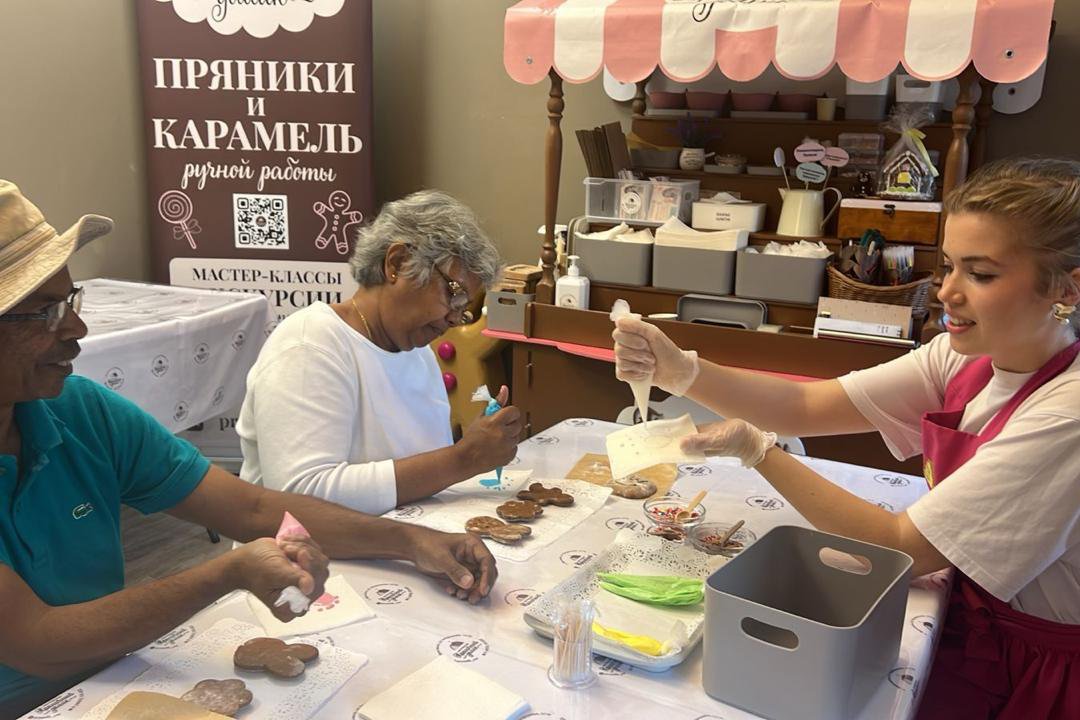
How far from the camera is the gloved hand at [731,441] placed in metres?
1.58

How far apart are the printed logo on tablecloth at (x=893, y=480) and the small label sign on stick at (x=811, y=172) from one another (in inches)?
50.9

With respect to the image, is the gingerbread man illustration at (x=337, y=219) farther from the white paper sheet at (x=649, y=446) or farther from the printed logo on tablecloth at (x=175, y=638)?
the printed logo on tablecloth at (x=175, y=638)

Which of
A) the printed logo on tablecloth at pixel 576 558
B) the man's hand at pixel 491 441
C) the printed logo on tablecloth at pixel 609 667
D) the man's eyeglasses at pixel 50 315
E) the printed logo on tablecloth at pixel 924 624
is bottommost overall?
the printed logo on tablecloth at pixel 924 624

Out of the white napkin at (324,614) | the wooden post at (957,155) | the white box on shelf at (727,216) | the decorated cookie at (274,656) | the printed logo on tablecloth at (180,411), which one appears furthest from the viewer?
the printed logo on tablecloth at (180,411)

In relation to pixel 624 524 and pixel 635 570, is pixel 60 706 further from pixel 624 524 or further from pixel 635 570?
pixel 624 524

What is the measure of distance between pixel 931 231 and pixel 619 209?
1.11 metres

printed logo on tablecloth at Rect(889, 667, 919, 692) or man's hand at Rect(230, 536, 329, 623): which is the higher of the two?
man's hand at Rect(230, 536, 329, 623)

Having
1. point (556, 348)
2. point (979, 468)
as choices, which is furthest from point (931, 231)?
point (979, 468)

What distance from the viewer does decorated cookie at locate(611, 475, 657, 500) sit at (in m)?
1.90

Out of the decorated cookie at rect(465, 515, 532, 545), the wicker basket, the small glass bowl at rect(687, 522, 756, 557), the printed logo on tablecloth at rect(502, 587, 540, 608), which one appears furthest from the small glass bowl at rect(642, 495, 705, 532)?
the wicker basket

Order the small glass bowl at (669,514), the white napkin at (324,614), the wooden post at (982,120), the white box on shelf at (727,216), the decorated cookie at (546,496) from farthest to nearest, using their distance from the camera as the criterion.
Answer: the white box on shelf at (727,216) < the wooden post at (982,120) < the decorated cookie at (546,496) < the small glass bowl at (669,514) < the white napkin at (324,614)

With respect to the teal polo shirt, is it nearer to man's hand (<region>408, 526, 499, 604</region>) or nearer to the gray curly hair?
man's hand (<region>408, 526, 499, 604</region>)

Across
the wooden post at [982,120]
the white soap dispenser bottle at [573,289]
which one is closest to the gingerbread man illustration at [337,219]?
the white soap dispenser bottle at [573,289]

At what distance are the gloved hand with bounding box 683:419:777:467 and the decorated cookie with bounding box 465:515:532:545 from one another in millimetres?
351
